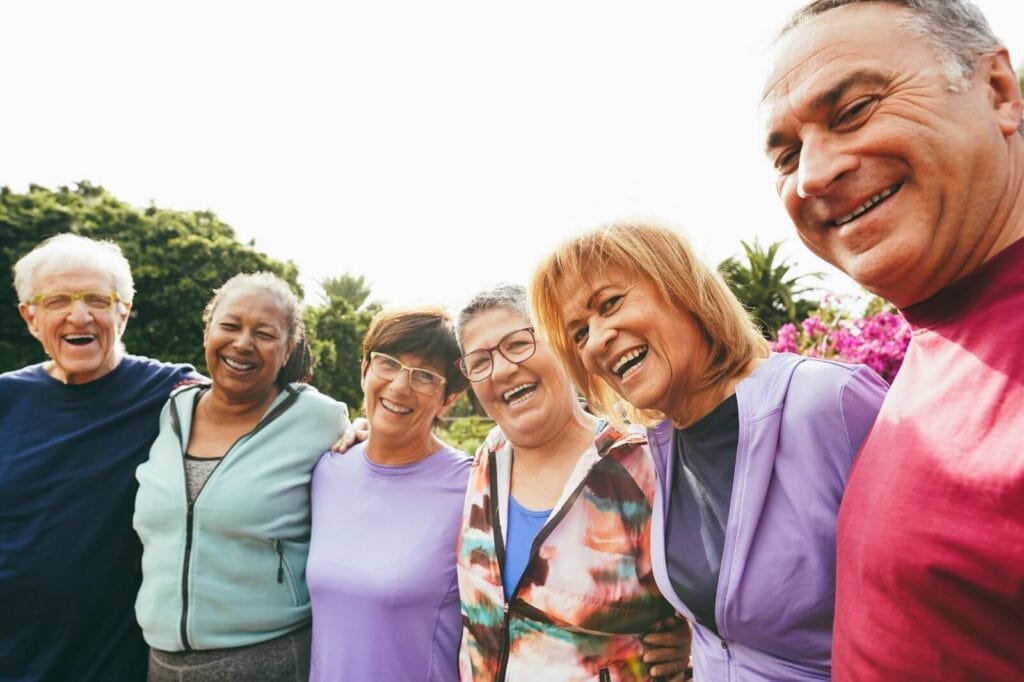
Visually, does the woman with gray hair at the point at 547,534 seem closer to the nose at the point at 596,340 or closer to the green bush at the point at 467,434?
the nose at the point at 596,340

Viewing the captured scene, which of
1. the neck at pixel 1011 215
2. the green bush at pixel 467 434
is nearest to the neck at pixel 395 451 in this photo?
the neck at pixel 1011 215

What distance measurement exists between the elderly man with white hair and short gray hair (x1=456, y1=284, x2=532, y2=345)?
2.11 metres

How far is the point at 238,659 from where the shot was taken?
9.34 ft

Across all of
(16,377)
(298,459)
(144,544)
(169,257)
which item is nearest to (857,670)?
(298,459)

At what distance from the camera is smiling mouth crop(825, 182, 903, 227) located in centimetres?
128

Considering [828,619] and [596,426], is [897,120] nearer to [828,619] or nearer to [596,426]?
[828,619]

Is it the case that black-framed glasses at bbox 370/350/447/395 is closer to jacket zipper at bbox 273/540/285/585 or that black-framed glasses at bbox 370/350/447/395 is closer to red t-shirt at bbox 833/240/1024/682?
jacket zipper at bbox 273/540/285/585

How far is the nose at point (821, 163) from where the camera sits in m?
1.31

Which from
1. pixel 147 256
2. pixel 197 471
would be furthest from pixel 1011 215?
pixel 147 256

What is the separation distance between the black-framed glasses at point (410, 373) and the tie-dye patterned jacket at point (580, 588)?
0.84 meters

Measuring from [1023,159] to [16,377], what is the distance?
15.5ft

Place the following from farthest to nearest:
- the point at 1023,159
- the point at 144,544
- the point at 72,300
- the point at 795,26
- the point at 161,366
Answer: the point at 161,366
the point at 72,300
the point at 144,544
the point at 795,26
the point at 1023,159

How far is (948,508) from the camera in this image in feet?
3.52

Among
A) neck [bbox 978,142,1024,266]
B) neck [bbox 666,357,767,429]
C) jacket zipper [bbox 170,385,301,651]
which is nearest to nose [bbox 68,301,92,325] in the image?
jacket zipper [bbox 170,385,301,651]
